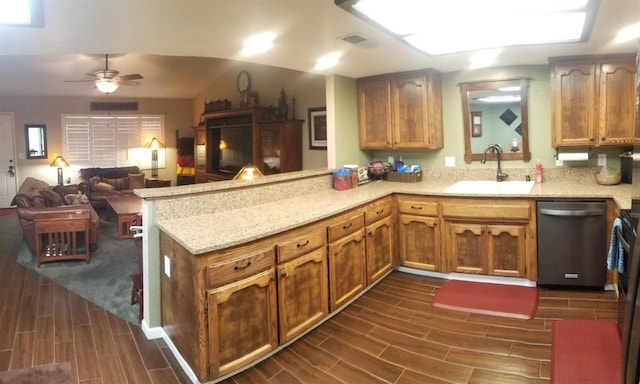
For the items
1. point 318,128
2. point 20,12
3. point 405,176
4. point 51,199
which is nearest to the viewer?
point 20,12

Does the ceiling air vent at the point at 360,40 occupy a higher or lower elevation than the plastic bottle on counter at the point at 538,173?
higher

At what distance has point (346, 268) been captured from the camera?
3189mm

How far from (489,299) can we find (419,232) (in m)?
0.86

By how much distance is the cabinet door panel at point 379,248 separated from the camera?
3.54m

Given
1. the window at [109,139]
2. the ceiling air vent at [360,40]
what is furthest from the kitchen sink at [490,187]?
the window at [109,139]

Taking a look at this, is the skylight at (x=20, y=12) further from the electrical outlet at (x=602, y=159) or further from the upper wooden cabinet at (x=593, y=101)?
the electrical outlet at (x=602, y=159)

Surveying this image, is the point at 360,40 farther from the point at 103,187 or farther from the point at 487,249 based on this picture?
the point at 103,187

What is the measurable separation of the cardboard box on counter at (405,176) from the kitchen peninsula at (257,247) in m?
0.56

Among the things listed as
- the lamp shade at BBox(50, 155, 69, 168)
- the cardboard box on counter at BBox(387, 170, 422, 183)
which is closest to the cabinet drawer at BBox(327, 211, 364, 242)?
the cardboard box on counter at BBox(387, 170, 422, 183)

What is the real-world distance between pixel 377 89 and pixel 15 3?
10.7 ft

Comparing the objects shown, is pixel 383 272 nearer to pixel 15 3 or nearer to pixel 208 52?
pixel 208 52

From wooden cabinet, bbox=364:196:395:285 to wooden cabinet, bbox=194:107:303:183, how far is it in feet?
9.37

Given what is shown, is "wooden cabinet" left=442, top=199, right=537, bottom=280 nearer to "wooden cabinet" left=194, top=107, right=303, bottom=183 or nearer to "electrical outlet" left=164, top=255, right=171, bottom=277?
"electrical outlet" left=164, top=255, right=171, bottom=277

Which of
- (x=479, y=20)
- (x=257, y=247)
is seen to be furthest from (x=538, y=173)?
(x=257, y=247)
